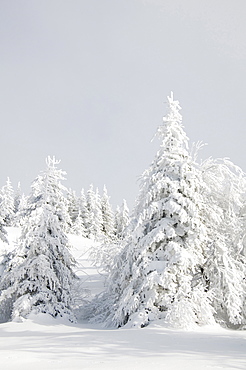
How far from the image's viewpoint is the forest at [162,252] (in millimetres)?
14430

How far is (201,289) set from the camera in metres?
14.4

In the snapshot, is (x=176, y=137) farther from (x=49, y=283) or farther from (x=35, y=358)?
(x=35, y=358)

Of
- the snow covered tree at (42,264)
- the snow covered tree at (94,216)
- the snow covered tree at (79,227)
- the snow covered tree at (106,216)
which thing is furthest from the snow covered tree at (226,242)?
the snow covered tree at (106,216)

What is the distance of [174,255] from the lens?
14.6 m

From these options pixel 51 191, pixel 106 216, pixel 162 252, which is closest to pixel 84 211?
pixel 106 216

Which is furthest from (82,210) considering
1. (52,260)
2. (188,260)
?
(188,260)

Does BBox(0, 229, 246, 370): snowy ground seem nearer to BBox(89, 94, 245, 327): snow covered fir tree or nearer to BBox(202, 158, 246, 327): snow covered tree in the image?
BBox(89, 94, 245, 327): snow covered fir tree

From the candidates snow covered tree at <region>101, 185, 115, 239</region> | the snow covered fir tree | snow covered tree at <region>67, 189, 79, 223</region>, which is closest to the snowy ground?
the snow covered fir tree

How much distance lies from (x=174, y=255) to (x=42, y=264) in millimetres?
6705

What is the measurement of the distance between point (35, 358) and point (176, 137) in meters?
11.5

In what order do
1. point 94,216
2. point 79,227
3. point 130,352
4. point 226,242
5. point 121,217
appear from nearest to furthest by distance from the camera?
point 130,352 < point 226,242 < point 79,227 < point 94,216 < point 121,217

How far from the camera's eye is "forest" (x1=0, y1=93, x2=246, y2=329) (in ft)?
47.3

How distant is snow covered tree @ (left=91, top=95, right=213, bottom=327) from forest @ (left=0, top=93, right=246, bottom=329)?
1.6 inches

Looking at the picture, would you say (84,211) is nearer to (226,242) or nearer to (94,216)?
(94,216)
